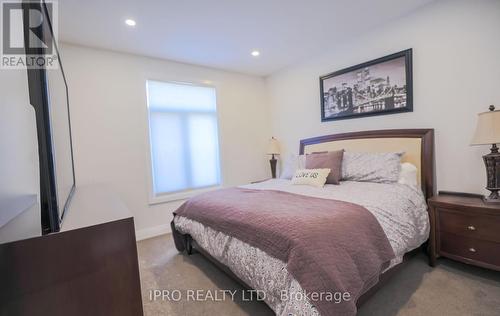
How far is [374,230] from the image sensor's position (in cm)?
154

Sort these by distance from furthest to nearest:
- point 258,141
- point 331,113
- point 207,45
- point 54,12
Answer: point 258,141 < point 331,113 < point 207,45 < point 54,12

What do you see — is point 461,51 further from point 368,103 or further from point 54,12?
point 54,12

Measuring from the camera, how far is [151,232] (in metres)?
3.28

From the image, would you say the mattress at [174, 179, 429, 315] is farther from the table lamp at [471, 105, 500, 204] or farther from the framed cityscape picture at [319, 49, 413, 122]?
the framed cityscape picture at [319, 49, 413, 122]

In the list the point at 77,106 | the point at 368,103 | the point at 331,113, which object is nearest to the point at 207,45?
the point at 77,106

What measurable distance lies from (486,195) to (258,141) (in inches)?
125

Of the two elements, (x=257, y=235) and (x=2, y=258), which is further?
(x=257, y=235)

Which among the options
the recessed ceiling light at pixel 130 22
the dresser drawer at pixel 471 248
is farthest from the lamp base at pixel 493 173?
the recessed ceiling light at pixel 130 22

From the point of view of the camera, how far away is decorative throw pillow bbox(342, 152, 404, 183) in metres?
2.46

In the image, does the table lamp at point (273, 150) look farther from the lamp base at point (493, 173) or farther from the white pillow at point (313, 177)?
the lamp base at point (493, 173)

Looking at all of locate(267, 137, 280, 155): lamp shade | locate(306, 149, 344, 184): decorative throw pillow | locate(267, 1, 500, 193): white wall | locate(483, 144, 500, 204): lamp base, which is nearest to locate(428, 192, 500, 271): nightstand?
locate(483, 144, 500, 204): lamp base

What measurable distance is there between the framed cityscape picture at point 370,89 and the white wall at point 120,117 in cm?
179

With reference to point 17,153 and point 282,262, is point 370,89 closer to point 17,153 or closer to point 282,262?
point 282,262

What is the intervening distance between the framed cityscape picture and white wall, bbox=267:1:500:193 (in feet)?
0.31
